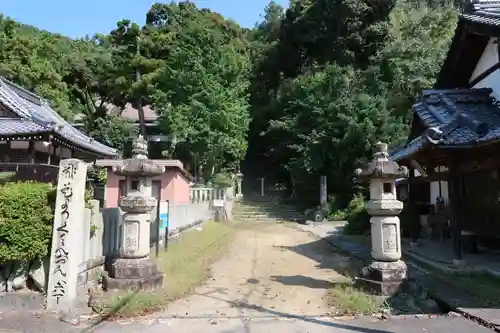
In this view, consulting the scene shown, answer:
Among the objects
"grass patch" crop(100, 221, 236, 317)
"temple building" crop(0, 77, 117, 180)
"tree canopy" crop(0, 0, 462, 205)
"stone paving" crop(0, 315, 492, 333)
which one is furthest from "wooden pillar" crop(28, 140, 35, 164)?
"stone paving" crop(0, 315, 492, 333)

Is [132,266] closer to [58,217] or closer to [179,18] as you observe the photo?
[58,217]

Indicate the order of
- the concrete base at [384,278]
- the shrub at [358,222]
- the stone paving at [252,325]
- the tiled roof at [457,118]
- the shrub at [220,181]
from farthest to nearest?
the shrub at [220,181], the shrub at [358,222], the tiled roof at [457,118], the concrete base at [384,278], the stone paving at [252,325]

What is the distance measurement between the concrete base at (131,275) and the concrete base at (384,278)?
4224 millimetres

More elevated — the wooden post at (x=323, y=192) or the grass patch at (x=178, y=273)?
the wooden post at (x=323, y=192)

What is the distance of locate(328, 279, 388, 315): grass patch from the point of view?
668 cm

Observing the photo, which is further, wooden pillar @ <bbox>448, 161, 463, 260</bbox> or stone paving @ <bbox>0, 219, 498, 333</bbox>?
wooden pillar @ <bbox>448, 161, 463, 260</bbox>

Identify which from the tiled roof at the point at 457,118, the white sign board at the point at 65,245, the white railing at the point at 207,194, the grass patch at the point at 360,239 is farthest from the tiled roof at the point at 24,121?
the tiled roof at the point at 457,118

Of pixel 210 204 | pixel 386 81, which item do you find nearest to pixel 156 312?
pixel 210 204

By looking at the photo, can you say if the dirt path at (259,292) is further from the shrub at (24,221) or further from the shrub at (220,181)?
the shrub at (220,181)

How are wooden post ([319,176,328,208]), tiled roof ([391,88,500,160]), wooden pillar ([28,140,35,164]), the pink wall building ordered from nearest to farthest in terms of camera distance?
tiled roof ([391,88,500,160]), wooden pillar ([28,140,35,164]), the pink wall building, wooden post ([319,176,328,208])

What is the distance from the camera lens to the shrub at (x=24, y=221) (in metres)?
6.53

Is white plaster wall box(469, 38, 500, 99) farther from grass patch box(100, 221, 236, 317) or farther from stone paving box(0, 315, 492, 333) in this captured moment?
grass patch box(100, 221, 236, 317)

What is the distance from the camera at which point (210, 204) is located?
24.8 m

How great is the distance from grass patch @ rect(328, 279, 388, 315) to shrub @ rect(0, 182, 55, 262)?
206 inches
